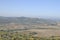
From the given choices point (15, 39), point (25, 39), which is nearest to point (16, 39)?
point (15, 39)

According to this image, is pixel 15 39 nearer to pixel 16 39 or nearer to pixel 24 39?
pixel 16 39

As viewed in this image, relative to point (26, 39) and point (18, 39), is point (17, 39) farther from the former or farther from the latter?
point (26, 39)

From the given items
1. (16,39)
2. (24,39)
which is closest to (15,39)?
(16,39)

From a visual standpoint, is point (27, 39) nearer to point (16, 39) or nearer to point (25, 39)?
point (25, 39)

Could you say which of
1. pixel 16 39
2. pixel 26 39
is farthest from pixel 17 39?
pixel 26 39

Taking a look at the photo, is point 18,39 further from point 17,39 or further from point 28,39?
point 28,39
